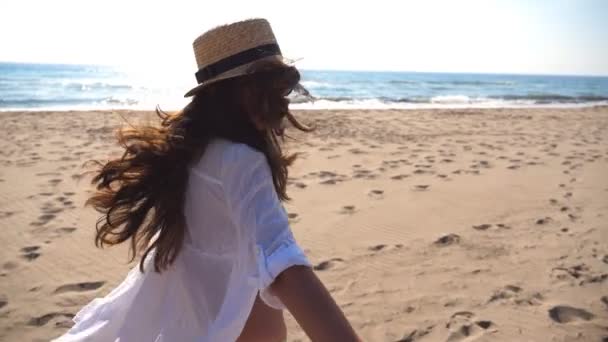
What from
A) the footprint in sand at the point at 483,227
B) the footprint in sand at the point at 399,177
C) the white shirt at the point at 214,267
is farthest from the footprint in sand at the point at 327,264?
the footprint in sand at the point at 399,177

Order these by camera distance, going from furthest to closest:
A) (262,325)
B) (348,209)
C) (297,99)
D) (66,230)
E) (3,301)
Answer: (297,99) → (348,209) → (66,230) → (3,301) → (262,325)

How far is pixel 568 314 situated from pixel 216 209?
234cm

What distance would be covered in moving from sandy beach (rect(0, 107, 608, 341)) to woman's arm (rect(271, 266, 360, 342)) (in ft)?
2.88

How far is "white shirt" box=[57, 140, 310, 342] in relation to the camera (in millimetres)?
954

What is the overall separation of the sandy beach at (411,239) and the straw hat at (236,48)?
50 centimetres

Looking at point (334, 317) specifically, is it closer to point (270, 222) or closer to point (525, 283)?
point (270, 222)

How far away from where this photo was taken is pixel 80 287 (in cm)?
301

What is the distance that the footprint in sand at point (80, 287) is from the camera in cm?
295

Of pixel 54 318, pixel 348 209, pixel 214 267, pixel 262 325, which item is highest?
pixel 214 267

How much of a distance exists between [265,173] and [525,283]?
8.40 ft

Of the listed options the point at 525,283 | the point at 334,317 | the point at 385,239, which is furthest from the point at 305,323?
the point at 385,239

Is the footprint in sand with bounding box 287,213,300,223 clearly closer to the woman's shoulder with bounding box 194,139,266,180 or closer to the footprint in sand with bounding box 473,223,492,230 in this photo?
the footprint in sand with bounding box 473,223,492,230

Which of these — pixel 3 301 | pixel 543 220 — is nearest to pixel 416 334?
pixel 543 220

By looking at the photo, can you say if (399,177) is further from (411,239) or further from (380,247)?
(380,247)
